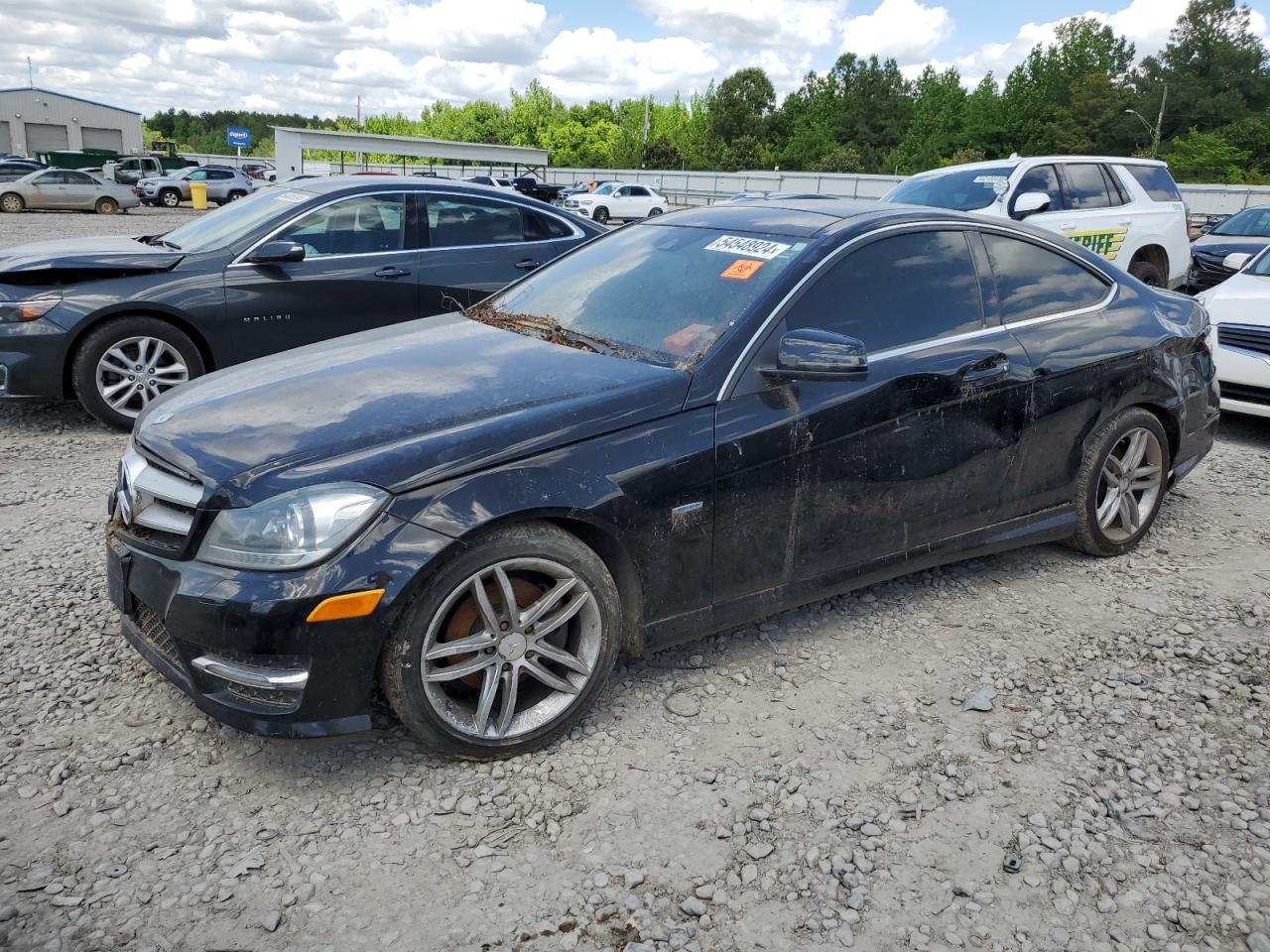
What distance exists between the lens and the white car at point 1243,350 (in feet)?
22.7

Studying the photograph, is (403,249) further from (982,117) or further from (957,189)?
(982,117)

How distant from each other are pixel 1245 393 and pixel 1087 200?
12.8ft

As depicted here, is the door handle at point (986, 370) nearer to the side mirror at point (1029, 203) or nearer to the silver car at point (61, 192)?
the side mirror at point (1029, 203)

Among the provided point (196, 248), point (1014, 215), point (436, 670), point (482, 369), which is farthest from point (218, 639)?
point (1014, 215)

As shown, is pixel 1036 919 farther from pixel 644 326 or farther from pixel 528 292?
pixel 528 292

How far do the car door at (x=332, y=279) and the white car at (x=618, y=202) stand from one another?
91.5 feet

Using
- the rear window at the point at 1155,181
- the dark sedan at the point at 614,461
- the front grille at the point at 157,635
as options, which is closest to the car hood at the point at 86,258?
the dark sedan at the point at 614,461

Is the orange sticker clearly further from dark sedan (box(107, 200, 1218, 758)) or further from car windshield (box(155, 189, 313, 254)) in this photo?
car windshield (box(155, 189, 313, 254))

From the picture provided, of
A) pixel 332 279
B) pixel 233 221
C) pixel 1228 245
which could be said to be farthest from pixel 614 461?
pixel 1228 245

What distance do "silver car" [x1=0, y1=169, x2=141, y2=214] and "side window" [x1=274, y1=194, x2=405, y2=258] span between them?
2923cm

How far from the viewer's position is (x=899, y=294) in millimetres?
3805

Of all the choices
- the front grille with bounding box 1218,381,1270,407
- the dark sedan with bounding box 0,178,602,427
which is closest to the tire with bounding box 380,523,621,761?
the dark sedan with bounding box 0,178,602,427

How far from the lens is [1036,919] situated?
2.46m

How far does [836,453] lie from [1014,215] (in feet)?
23.1
